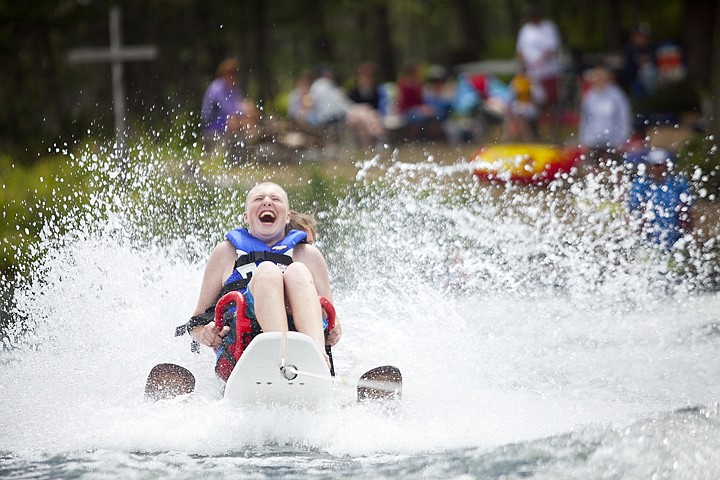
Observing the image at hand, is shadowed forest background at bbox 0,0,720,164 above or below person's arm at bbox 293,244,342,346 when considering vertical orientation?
above

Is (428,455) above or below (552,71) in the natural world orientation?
below

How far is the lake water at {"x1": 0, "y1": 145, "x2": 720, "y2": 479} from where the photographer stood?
533cm

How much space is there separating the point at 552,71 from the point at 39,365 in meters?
11.1

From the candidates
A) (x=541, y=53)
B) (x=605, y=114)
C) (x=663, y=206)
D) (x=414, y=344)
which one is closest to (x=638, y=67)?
(x=541, y=53)

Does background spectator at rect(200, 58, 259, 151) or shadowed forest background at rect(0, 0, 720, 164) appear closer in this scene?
background spectator at rect(200, 58, 259, 151)

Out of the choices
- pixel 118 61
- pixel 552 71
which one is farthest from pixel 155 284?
pixel 552 71

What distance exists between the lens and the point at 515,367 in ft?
23.1

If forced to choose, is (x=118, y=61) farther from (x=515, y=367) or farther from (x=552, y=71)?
(x=515, y=367)

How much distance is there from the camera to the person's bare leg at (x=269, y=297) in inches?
227

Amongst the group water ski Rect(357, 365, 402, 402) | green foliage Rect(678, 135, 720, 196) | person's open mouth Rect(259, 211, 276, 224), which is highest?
green foliage Rect(678, 135, 720, 196)

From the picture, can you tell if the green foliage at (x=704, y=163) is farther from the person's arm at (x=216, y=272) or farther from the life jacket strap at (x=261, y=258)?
the person's arm at (x=216, y=272)

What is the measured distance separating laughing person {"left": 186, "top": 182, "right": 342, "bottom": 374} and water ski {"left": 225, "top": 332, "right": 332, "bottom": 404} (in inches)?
13.6

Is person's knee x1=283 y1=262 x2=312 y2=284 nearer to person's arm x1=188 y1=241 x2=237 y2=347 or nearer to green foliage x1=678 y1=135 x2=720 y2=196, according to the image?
person's arm x1=188 y1=241 x2=237 y2=347

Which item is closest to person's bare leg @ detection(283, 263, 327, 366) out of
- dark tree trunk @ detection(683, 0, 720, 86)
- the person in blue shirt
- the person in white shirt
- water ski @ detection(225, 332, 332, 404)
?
water ski @ detection(225, 332, 332, 404)
